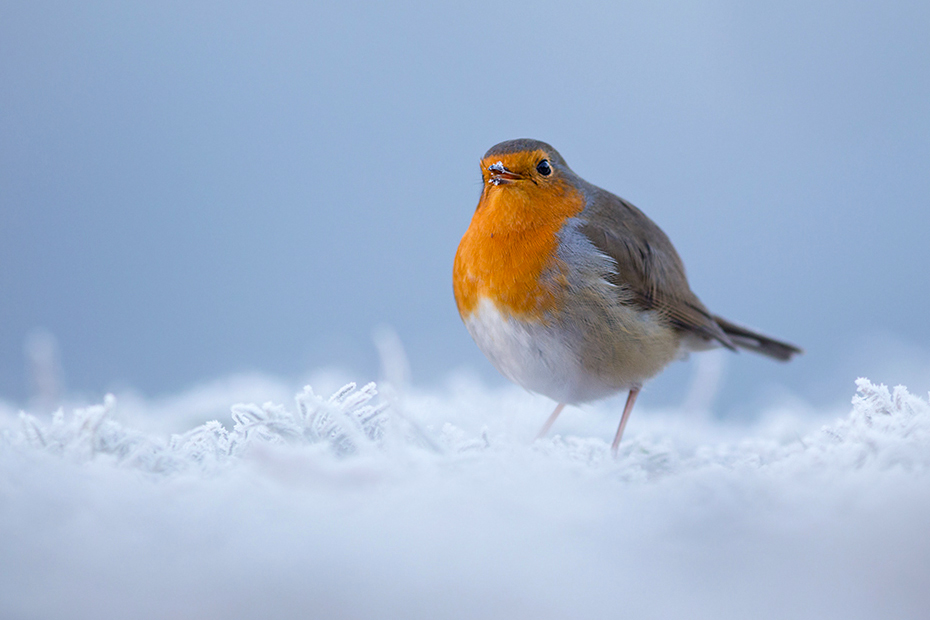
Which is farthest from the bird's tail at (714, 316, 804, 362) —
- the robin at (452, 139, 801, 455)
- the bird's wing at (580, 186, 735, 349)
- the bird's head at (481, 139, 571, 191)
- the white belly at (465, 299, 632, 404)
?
the bird's head at (481, 139, 571, 191)

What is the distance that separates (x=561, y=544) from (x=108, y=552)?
416 millimetres

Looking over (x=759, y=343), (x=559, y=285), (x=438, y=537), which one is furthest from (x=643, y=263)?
(x=438, y=537)

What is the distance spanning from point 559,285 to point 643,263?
10.4 inches

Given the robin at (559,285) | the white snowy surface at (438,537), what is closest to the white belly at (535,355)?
the robin at (559,285)

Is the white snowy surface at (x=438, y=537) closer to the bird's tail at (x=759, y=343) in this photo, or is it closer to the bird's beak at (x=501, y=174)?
the bird's beak at (x=501, y=174)

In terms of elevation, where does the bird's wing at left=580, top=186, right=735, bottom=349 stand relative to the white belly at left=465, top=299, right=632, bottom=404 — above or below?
above

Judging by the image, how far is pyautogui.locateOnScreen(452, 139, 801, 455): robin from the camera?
119cm

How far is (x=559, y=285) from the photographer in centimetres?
119

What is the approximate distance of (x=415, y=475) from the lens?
729 mm

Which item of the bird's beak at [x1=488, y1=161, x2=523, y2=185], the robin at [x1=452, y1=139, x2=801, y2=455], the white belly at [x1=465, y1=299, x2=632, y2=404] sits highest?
the bird's beak at [x1=488, y1=161, x2=523, y2=185]

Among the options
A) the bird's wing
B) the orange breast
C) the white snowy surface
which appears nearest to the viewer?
the white snowy surface

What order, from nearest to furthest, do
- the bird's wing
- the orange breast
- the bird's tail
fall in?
1. the orange breast
2. the bird's wing
3. the bird's tail

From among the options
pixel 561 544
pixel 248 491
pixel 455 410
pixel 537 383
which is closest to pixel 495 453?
pixel 561 544

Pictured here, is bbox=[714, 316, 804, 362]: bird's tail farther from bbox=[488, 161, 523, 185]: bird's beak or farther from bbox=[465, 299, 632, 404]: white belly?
bbox=[488, 161, 523, 185]: bird's beak
